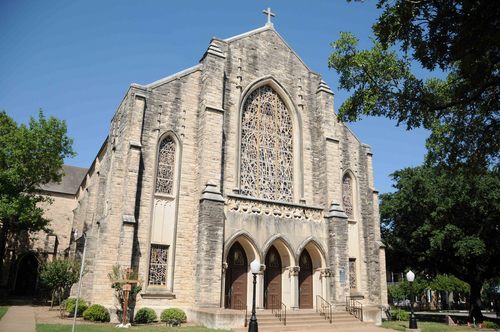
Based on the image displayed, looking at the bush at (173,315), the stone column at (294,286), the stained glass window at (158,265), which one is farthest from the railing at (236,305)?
the stained glass window at (158,265)

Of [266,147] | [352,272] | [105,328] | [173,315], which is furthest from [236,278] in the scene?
[352,272]

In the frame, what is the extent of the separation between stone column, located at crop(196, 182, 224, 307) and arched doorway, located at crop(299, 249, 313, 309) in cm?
561

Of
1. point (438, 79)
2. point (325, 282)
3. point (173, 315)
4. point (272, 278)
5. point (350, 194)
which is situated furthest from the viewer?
point (350, 194)

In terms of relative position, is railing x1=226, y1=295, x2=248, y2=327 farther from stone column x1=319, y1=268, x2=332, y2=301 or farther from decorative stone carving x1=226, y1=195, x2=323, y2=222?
stone column x1=319, y1=268, x2=332, y2=301

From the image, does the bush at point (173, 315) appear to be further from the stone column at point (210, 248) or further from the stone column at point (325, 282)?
the stone column at point (325, 282)

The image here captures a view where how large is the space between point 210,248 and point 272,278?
481 centimetres

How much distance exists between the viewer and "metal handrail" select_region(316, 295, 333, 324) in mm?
18984

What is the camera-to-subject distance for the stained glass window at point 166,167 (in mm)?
19609

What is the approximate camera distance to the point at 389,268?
34.2 m

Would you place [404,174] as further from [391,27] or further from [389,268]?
[391,27]

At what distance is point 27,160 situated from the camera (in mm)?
25391

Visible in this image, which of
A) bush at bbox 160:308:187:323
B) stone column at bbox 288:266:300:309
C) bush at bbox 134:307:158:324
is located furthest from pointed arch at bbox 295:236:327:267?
bush at bbox 134:307:158:324

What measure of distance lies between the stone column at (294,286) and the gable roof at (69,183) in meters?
27.1

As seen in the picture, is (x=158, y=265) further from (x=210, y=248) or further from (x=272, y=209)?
(x=272, y=209)
